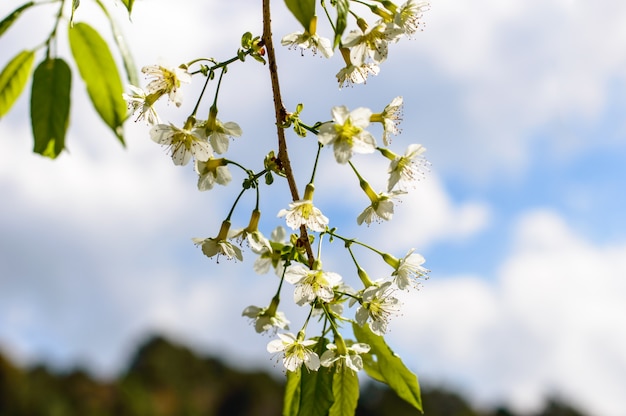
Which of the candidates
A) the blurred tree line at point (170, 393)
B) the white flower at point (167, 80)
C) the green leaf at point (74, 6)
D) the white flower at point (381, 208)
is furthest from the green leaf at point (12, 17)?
A: the blurred tree line at point (170, 393)

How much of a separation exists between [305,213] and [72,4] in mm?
534

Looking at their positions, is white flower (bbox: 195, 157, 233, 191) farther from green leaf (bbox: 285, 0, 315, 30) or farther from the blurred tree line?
the blurred tree line

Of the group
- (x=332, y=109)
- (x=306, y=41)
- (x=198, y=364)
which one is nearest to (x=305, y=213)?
(x=332, y=109)

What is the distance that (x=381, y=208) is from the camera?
4.81ft

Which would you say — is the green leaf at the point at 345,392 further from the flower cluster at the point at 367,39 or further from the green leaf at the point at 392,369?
the flower cluster at the point at 367,39

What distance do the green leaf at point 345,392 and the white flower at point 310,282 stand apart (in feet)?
0.55

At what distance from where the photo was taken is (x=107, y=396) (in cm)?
1948

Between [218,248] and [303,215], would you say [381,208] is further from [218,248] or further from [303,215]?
[218,248]

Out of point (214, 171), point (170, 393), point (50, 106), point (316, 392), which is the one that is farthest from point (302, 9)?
point (170, 393)

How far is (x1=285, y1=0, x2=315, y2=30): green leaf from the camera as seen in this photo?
0.96 m

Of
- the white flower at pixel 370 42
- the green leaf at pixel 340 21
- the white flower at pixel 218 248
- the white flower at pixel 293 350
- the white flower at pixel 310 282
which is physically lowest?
the white flower at pixel 293 350

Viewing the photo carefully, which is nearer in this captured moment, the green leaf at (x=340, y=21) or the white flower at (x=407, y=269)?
the green leaf at (x=340, y=21)

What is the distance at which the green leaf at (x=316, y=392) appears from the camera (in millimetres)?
1362

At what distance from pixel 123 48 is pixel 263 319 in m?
0.72
